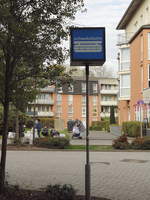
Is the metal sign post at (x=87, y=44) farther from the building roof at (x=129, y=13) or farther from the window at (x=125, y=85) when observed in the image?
the window at (x=125, y=85)

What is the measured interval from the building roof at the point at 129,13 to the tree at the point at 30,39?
35.7 metres

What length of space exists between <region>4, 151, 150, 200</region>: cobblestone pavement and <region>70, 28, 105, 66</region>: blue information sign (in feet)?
9.72

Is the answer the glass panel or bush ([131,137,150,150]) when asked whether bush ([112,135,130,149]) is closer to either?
bush ([131,137,150,150])

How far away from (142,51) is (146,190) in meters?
30.7

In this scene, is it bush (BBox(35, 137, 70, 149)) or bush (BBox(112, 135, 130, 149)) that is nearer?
bush (BBox(112, 135, 130, 149))

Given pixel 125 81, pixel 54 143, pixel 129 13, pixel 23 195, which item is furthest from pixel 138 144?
pixel 129 13

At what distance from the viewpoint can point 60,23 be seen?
26.3 feet

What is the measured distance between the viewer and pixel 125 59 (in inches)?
1849

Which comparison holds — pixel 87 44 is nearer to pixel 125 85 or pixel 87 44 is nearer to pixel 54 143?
pixel 54 143

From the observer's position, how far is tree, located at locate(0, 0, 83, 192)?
7492 mm

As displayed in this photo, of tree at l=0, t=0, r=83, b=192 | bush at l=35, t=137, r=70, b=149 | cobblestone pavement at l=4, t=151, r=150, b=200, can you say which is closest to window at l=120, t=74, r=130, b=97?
bush at l=35, t=137, r=70, b=149

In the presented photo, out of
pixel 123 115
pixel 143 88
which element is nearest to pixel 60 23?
pixel 143 88

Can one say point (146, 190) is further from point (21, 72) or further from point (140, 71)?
point (140, 71)

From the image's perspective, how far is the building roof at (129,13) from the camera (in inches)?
1701
